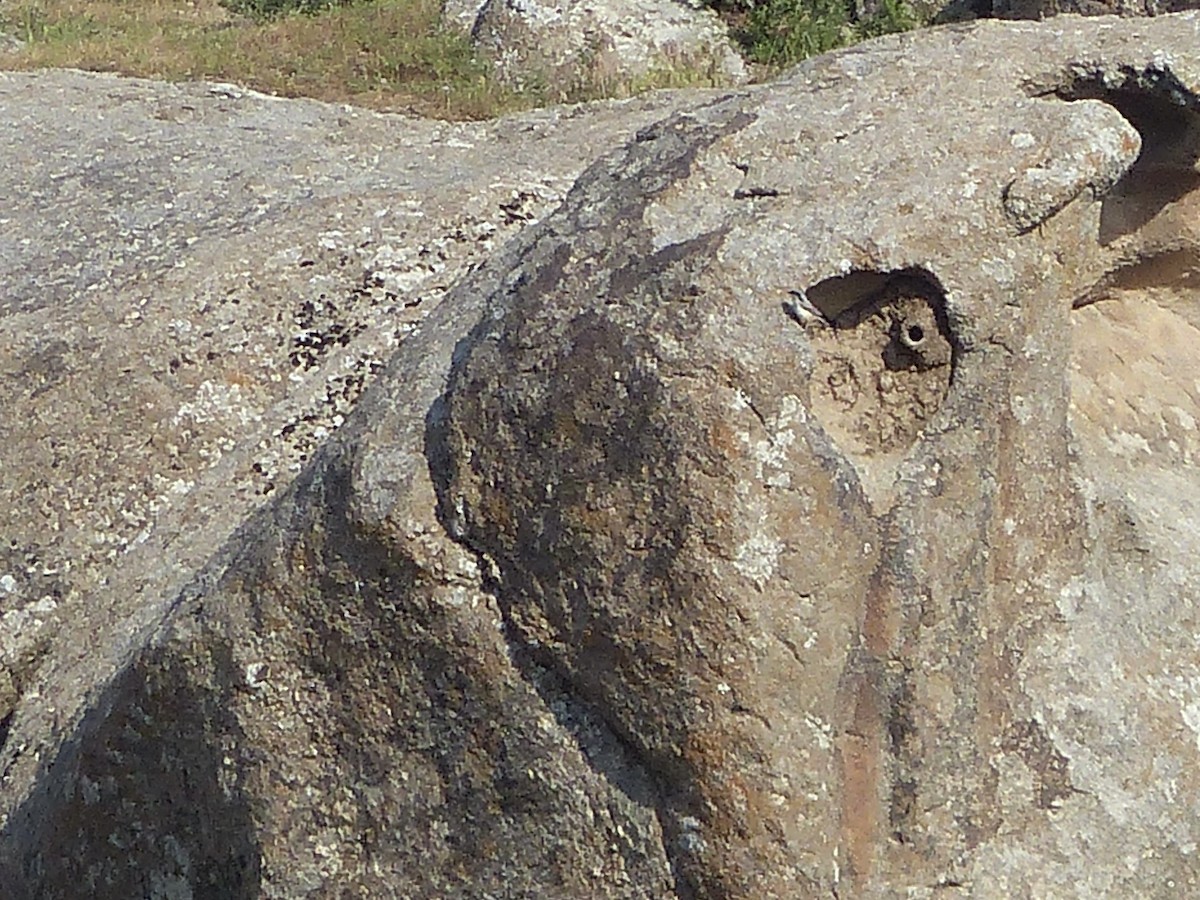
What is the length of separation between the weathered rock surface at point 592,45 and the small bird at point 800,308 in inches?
228

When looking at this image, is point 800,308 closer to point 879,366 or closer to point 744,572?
point 879,366

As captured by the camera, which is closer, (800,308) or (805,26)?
(800,308)

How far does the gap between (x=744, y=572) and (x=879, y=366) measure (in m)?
0.29

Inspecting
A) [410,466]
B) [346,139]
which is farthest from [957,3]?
[410,466]

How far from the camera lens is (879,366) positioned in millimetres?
1846

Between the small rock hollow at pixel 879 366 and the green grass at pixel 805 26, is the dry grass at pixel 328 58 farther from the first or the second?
the small rock hollow at pixel 879 366

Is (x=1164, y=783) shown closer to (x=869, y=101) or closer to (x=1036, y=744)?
(x=1036, y=744)

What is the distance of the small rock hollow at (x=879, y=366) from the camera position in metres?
1.83

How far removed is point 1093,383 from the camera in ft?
7.50

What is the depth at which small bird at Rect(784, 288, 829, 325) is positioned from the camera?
1.78 meters

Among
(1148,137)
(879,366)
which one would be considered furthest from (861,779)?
(1148,137)

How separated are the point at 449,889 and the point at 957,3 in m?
7.36

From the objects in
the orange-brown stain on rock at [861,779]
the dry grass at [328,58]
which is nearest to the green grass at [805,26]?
the dry grass at [328,58]

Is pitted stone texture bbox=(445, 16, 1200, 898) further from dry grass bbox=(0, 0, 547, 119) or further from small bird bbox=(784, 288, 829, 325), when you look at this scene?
dry grass bbox=(0, 0, 547, 119)
